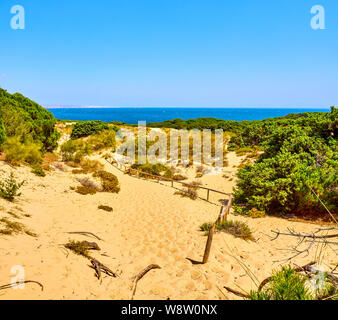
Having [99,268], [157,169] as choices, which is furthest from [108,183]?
[99,268]

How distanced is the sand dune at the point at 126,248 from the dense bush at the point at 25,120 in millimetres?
3996

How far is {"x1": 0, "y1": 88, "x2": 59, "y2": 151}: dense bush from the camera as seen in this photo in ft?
42.9

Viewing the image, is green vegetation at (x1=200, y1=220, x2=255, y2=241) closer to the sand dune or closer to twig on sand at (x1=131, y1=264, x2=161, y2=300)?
the sand dune

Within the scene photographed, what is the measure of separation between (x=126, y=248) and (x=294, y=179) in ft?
25.8

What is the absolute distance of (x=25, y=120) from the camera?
15523 millimetres

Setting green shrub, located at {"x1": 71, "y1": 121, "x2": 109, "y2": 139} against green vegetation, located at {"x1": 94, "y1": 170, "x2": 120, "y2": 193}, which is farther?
green shrub, located at {"x1": 71, "y1": 121, "x2": 109, "y2": 139}

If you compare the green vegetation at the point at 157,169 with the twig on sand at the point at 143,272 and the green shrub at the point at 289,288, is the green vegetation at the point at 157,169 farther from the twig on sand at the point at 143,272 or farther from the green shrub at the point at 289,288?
the green shrub at the point at 289,288

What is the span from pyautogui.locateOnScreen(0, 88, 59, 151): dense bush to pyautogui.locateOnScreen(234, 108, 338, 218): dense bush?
14.2 meters

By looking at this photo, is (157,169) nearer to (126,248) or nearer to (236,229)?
(236,229)

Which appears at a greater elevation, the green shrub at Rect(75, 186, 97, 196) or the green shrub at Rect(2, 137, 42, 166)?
the green shrub at Rect(2, 137, 42, 166)

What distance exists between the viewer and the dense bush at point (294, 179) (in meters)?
8.86

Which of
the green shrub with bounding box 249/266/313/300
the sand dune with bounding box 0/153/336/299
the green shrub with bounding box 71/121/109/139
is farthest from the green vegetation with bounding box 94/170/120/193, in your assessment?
the green shrub with bounding box 71/121/109/139

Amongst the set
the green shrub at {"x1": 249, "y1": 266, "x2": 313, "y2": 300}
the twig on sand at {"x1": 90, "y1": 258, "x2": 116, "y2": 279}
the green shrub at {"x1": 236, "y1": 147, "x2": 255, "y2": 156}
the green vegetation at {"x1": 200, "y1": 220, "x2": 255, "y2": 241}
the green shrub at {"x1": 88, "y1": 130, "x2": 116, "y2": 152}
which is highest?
Result: the green shrub at {"x1": 88, "y1": 130, "x2": 116, "y2": 152}

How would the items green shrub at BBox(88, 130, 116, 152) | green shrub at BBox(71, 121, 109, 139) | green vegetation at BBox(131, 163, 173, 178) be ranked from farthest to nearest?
green shrub at BBox(71, 121, 109, 139) → green shrub at BBox(88, 130, 116, 152) → green vegetation at BBox(131, 163, 173, 178)
